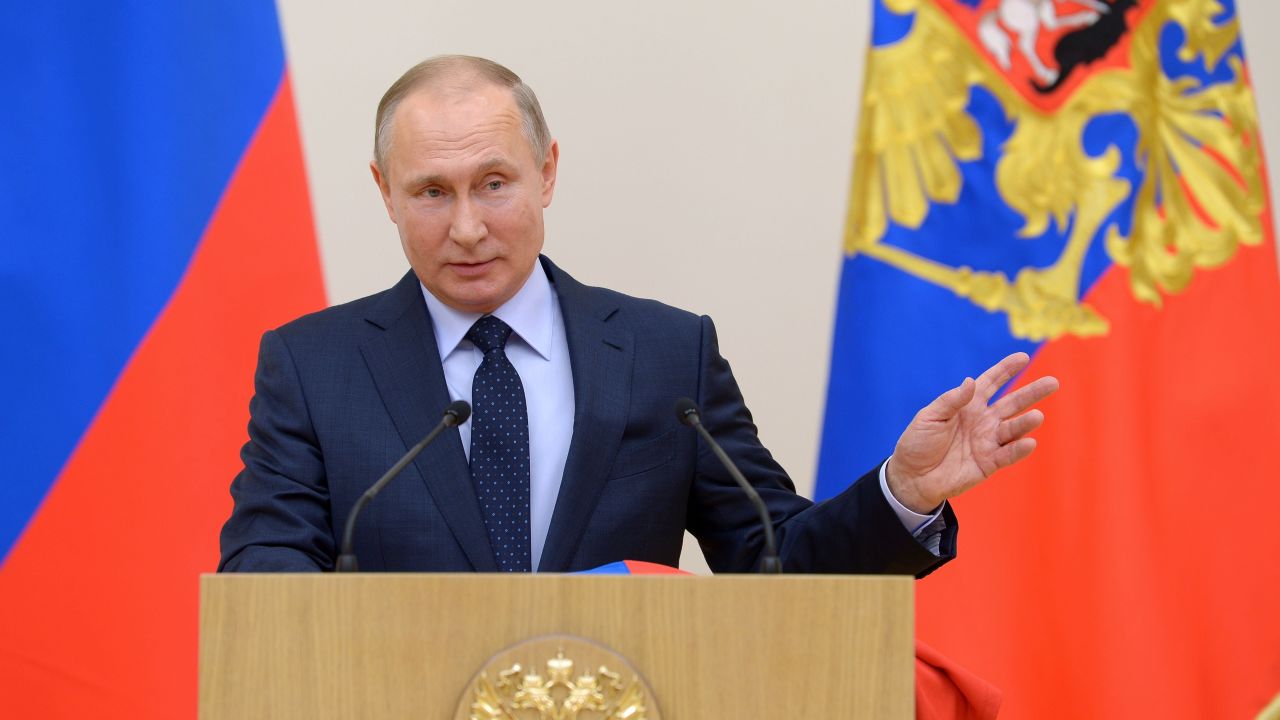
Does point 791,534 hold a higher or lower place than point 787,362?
lower

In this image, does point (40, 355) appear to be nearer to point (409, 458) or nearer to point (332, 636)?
point (409, 458)

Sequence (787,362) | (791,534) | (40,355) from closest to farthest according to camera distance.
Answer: (791,534)
(40,355)
(787,362)

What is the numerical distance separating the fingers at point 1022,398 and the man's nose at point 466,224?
87 cm

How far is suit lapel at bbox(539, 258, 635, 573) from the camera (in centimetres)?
207

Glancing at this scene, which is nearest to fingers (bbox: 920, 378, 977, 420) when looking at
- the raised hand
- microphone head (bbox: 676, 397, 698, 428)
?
the raised hand

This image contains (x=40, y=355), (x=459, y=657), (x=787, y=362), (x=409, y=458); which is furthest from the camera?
(x=787, y=362)

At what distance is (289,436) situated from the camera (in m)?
2.16

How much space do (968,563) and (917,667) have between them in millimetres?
1318

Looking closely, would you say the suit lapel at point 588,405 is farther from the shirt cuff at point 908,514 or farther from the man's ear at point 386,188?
the shirt cuff at point 908,514

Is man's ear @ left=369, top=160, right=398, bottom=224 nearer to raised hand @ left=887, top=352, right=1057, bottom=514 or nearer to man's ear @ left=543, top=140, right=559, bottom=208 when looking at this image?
man's ear @ left=543, top=140, right=559, bottom=208

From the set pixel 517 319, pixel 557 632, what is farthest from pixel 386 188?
pixel 557 632

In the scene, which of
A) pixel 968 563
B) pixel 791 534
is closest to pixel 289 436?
pixel 791 534

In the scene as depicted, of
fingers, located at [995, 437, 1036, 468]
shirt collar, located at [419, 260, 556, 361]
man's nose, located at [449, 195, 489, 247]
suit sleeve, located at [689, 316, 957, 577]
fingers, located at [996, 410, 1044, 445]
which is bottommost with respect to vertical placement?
suit sleeve, located at [689, 316, 957, 577]

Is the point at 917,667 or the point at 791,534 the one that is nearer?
the point at 917,667
